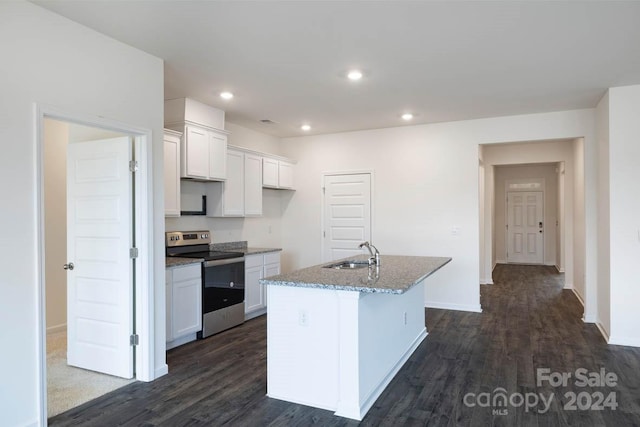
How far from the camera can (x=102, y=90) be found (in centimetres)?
303

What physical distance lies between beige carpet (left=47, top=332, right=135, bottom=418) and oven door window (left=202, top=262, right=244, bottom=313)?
125 centimetres

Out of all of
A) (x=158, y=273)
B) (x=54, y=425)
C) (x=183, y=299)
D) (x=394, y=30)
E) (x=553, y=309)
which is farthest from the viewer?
(x=553, y=309)

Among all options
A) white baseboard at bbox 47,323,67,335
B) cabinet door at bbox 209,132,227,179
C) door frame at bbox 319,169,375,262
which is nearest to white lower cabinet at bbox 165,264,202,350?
cabinet door at bbox 209,132,227,179

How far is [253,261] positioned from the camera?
526 centimetres

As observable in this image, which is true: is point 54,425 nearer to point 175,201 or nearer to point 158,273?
point 158,273

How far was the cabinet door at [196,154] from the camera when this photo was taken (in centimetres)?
457

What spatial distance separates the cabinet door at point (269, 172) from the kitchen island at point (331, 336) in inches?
118

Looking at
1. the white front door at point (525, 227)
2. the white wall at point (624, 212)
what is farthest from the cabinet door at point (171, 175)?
the white front door at point (525, 227)

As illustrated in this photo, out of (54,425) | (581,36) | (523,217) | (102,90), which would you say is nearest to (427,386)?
(54,425)

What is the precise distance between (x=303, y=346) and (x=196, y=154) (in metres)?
2.67

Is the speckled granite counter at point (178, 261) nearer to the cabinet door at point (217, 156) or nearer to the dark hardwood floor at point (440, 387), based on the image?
the dark hardwood floor at point (440, 387)

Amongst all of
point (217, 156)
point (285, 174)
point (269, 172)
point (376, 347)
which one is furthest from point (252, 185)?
point (376, 347)

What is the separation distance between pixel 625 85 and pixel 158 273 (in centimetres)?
487

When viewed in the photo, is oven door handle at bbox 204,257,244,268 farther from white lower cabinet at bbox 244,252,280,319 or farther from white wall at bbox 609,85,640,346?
white wall at bbox 609,85,640,346
